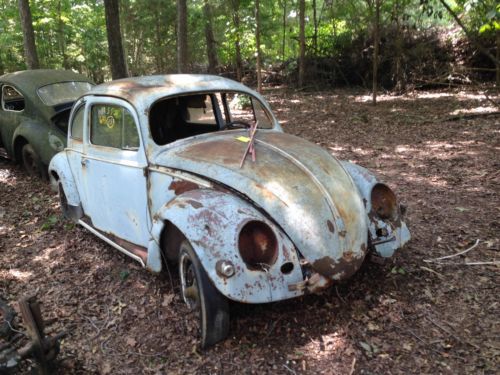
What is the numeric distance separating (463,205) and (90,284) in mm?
4170

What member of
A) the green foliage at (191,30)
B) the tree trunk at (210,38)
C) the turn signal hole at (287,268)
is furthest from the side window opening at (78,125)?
the tree trunk at (210,38)

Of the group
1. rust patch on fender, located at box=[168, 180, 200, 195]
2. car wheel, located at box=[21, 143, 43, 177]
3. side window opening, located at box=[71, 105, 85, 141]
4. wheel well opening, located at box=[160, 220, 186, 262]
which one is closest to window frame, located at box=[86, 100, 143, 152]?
side window opening, located at box=[71, 105, 85, 141]

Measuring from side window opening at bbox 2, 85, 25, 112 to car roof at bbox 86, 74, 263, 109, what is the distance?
173 inches

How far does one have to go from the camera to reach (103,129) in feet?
14.1

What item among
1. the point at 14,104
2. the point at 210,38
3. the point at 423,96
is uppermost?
the point at 210,38

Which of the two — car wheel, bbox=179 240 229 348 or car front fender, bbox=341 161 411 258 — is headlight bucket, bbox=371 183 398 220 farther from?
car wheel, bbox=179 240 229 348

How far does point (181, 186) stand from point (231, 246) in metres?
0.88

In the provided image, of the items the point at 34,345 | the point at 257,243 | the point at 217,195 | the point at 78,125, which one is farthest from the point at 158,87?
the point at 34,345

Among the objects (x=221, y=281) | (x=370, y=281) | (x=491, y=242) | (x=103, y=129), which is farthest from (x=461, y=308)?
(x=103, y=129)

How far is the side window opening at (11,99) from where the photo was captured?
7873 mm

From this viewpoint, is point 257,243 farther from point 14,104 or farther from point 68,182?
point 14,104

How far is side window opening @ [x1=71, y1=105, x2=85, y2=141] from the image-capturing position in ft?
15.4

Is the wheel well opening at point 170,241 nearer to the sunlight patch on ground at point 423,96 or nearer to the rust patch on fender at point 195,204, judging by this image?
the rust patch on fender at point 195,204

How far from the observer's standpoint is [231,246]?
2791 millimetres
